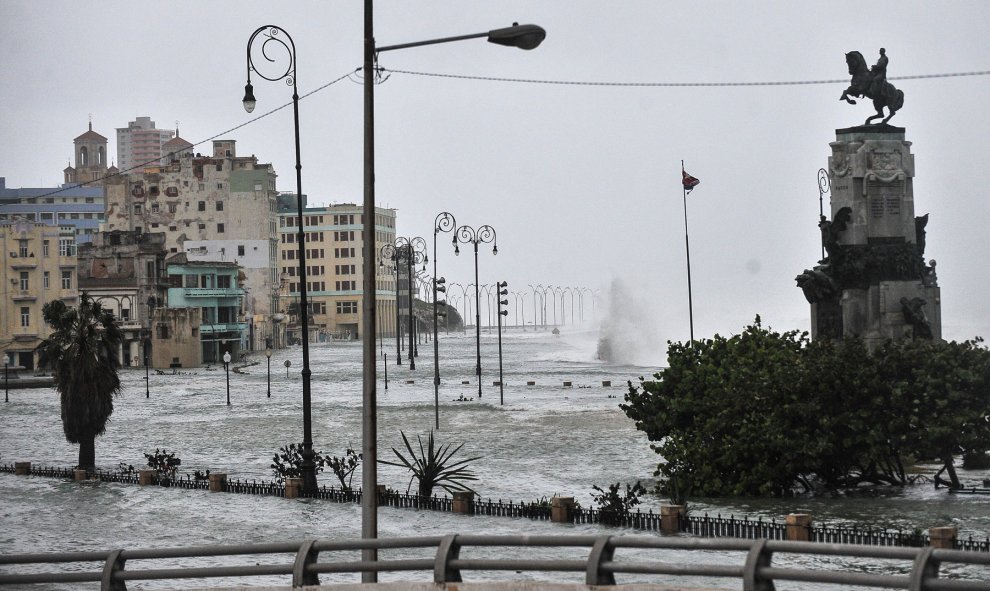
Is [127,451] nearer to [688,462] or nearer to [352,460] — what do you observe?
[352,460]

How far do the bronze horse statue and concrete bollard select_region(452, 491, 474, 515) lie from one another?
17775 mm

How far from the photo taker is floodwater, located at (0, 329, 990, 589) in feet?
77.7

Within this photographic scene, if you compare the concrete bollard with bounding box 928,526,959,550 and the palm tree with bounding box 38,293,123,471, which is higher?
the palm tree with bounding box 38,293,123,471

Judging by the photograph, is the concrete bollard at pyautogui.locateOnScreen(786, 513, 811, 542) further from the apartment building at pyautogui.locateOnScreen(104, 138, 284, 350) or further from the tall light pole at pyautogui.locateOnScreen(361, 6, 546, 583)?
the apartment building at pyautogui.locateOnScreen(104, 138, 284, 350)

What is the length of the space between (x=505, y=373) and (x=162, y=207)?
74.3m

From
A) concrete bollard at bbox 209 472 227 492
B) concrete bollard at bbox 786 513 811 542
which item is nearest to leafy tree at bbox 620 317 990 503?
concrete bollard at bbox 786 513 811 542

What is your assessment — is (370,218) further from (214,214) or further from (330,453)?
A: (214,214)

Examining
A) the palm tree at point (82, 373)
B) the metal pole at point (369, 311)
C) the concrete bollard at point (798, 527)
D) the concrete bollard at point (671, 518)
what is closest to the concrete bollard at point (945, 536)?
the concrete bollard at point (798, 527)

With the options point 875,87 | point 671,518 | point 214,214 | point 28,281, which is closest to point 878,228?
point 875,87

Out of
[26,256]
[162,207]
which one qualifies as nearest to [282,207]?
[162,207]

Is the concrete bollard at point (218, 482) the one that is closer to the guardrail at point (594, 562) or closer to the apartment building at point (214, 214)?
the guardrail at point (594, 562)

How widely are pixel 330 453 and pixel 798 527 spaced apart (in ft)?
68.9

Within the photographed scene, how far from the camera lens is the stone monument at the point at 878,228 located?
36719mm

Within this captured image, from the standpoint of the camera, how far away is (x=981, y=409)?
26.1 meters
